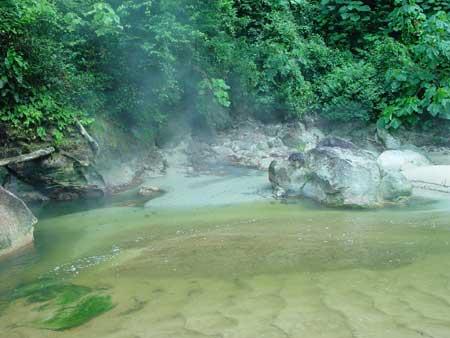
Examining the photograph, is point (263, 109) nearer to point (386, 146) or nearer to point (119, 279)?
point (386, 146)

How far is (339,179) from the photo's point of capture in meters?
7.87

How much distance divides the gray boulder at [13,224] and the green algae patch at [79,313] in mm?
2160

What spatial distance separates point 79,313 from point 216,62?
8.35m

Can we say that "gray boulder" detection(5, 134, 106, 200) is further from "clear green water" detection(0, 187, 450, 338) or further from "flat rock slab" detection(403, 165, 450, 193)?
"flat rock slab" detection(403, 165, 450, 193)

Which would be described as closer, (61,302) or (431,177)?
(61,302)

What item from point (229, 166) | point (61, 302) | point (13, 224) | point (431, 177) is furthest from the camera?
point (229, 166)

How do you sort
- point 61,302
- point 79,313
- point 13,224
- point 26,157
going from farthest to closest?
point 26,157, point 13,224, point 61,302, point 79,313

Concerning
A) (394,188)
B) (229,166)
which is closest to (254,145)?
(229,166)

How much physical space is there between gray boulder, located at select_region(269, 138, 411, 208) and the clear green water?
1.42 ft

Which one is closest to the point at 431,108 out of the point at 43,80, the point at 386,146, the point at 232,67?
the point at 386,146

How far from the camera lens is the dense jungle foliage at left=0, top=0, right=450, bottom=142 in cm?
825

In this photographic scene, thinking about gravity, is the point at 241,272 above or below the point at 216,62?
below

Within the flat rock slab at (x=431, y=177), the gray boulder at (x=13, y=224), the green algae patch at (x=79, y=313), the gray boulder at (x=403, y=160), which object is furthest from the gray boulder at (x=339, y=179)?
the green algae patch at (x=79, y=313)

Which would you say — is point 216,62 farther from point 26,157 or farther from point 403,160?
point 26,157
